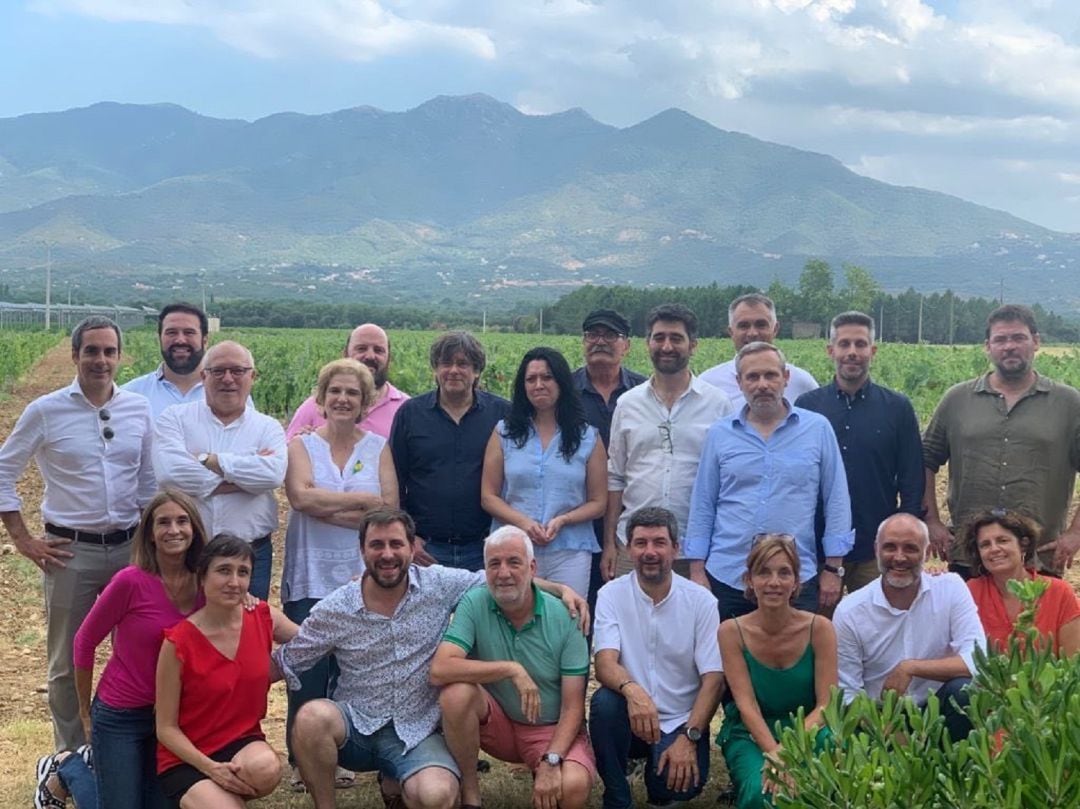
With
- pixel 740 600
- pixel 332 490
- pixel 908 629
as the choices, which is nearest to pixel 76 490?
pixel 332 490

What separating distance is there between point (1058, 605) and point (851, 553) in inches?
39.1

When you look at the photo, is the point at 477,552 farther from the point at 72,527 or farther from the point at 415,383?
the point at 415,383

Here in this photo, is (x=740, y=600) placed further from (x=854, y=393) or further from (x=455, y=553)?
(x=455, y=553)

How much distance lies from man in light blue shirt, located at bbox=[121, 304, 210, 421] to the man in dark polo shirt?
1006mm

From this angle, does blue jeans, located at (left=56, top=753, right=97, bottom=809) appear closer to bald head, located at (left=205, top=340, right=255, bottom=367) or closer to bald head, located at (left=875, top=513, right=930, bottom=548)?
bald head, located at (left=205, top=340, right=255, bottom=367)

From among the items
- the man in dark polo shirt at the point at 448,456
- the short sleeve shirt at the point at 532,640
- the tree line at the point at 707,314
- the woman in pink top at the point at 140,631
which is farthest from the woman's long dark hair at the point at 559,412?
the tree line at the point at 707,314

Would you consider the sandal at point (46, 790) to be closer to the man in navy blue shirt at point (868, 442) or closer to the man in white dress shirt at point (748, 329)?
the man in white dress shirt at point (748, 329)

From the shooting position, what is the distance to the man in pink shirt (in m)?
5.49

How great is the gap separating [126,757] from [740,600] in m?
2.44

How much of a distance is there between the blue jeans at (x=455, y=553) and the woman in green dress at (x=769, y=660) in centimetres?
120

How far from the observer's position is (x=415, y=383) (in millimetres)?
20156

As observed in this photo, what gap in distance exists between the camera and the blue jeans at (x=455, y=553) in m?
5.23

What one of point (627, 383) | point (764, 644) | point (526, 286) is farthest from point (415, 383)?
point (526, 286)

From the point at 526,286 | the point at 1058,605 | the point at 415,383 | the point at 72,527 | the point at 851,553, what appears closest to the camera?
the point at 1058,605
